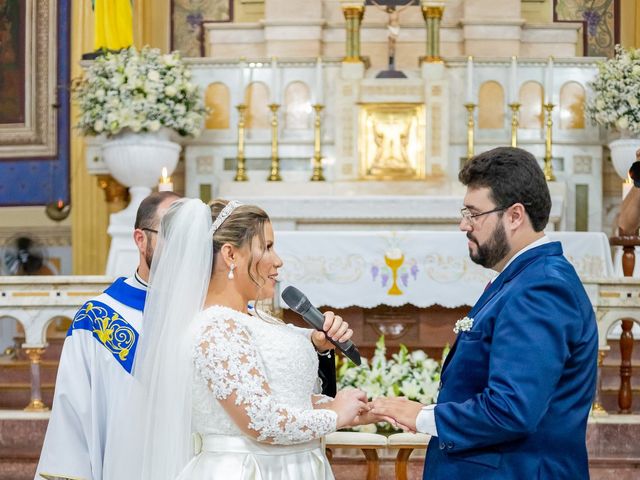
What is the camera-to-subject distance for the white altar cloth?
6438 millimetres

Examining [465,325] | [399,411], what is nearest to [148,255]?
[399,411]

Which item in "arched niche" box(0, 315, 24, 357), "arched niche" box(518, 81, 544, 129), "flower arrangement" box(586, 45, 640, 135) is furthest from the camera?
"arched niche" box(0, 315, 24, 357)

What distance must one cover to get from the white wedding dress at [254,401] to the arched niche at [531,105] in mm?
5774

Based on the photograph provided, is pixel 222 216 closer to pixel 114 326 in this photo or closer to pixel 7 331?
pixel 114 326

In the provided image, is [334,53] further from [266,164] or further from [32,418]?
[32,418]

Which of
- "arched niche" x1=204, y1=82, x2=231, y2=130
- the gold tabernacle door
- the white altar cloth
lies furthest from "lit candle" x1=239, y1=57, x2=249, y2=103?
the white altar cloth

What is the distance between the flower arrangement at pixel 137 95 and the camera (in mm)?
7695

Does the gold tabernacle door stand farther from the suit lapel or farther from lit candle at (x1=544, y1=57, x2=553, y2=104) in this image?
the suit lapel

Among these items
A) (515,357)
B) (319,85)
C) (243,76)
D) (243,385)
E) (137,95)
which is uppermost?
(243,76)

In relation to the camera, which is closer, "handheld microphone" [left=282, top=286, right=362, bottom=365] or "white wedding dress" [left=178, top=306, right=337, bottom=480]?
"white wedding dress" [left=178, top=306, right=337, bottom=480]

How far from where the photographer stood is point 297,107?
8.76 meters

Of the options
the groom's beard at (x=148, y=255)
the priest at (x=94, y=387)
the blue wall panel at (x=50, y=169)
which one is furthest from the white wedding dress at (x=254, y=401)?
the blue wall panel at (x=50, y=169)

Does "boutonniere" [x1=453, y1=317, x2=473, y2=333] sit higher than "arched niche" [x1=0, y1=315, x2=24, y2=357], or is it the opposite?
"boutonniere" [x1=453, y1=317, x2=473, y2=333]

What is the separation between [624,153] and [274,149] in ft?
8.83
